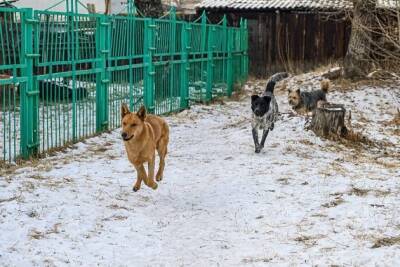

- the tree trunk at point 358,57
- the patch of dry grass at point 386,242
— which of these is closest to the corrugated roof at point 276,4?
the tree trunk at point 358,57

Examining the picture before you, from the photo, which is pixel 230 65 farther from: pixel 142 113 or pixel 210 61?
pixel 142 113

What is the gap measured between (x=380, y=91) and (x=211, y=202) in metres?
13.0

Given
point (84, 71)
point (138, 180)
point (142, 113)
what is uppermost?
point (84, 71)

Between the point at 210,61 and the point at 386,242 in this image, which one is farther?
the point at 210,61

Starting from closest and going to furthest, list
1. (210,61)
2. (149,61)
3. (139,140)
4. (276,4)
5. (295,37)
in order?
(139,140), (149,61), (210,61), (295,37), (276,4)

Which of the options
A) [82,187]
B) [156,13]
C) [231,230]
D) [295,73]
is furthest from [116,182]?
[295,73]

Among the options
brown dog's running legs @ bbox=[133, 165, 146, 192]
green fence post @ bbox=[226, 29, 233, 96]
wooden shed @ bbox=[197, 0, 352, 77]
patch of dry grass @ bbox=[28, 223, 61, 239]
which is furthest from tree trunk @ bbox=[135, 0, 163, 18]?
patch of dry grass @ bbox=[28, 223, 61, 239]

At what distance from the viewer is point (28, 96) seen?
9.19m

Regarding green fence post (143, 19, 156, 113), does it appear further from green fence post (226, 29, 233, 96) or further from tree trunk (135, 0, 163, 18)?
green fence post (226, 29, 233, 96)

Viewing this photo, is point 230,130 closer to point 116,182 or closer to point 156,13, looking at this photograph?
point 116,182

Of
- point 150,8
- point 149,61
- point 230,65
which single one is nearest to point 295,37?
point 230,65

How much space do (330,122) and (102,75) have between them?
13.8 feet

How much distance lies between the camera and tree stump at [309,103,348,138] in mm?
11570

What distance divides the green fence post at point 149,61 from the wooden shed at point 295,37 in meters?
12.9
